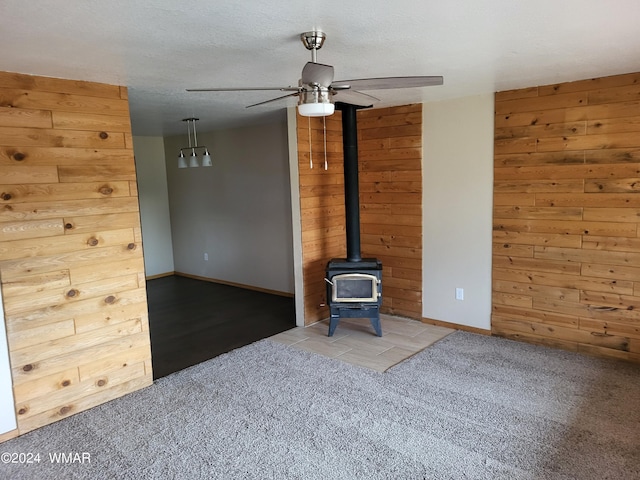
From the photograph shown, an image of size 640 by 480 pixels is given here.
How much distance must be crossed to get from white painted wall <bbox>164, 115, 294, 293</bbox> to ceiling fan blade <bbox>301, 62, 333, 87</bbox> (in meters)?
3.42

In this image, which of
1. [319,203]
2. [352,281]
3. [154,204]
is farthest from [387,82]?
[154,204]

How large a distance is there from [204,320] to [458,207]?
9.43 feet

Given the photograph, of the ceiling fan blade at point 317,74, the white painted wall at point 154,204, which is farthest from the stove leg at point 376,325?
the white painted wall at point 154,204

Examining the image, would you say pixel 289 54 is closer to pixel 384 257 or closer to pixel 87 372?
pixel 87 372

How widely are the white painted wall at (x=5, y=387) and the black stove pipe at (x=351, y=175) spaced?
2757mm

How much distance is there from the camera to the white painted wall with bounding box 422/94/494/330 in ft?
13.5

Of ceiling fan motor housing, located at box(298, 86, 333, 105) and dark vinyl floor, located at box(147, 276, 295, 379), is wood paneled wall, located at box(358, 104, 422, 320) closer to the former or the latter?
dark vinyl floor, located at box(147, 276, 295, 379)

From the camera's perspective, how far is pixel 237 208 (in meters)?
6.29

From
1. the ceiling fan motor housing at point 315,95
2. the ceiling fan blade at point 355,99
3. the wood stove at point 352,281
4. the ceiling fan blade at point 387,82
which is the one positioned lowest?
the wood stove at point 352,281

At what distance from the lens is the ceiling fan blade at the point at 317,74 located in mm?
2117

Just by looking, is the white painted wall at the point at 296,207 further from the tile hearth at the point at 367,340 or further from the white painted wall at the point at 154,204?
the white painted wall at the point at 154,204

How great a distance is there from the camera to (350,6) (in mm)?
1826

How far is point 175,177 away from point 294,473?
563 cm

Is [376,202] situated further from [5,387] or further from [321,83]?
[5,387]
